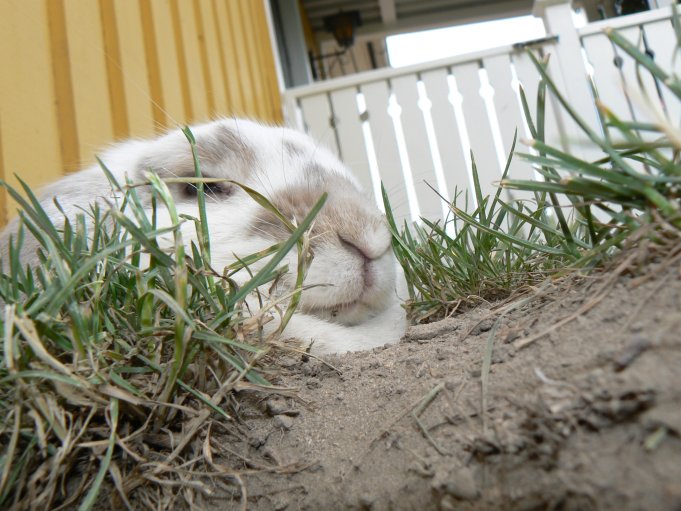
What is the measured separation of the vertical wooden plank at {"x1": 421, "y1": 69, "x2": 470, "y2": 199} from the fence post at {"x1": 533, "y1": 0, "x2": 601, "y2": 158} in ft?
2.57

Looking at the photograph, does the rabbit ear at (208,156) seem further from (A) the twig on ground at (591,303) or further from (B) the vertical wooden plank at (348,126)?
(B) the vertical wooden plank at (348,126)

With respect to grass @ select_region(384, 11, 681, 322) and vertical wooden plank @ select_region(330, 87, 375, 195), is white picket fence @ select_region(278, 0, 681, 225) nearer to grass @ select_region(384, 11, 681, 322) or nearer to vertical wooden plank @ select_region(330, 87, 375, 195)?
vertical wooden plank @ select_region(330, 87, 375, 195)

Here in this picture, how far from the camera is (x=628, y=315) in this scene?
0.65 m

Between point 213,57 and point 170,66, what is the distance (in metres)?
0.70

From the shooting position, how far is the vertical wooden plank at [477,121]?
13.9 feet

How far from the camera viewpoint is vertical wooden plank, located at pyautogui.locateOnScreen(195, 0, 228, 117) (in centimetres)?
355

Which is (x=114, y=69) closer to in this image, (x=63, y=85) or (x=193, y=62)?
(x=63, y=85)

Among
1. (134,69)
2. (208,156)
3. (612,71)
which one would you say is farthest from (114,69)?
(612,71)

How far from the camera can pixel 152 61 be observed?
2.84 metres

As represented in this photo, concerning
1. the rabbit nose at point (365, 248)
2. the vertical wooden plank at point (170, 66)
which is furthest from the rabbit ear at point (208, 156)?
the vertical wooden plank at point (170, 66)

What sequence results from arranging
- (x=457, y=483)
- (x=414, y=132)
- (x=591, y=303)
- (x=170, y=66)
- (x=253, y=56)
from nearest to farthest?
(x=457, y=483) → (x=591, y=303) → (x=170, y=66) → (x=414, y=132) → (x=253, y=56)

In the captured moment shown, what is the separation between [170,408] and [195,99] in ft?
9.01

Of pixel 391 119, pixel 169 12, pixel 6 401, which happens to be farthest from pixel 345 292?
pixel 391 119

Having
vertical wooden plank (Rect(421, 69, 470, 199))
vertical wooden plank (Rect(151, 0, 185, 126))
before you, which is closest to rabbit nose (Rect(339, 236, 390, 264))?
vertical wooden plank (Rect(151, 0, 185, 126))
